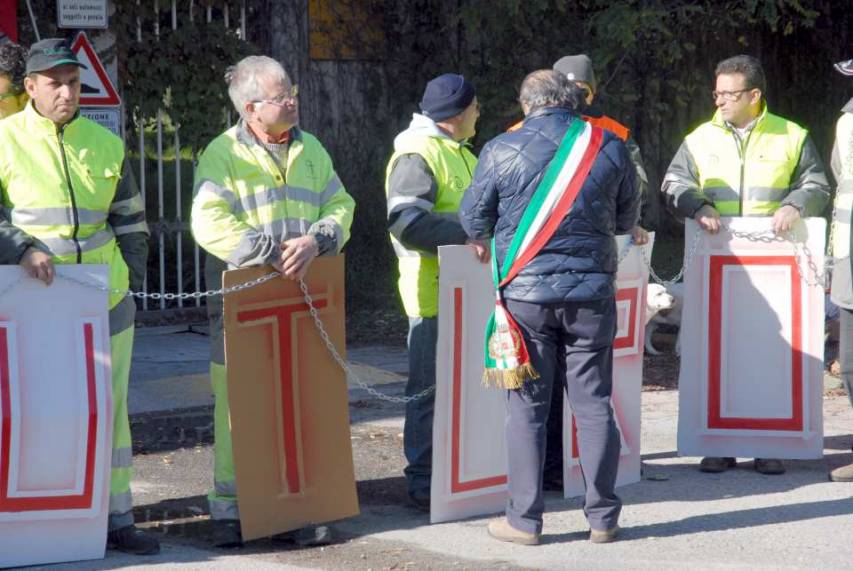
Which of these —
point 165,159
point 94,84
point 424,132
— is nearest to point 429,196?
point 424,132

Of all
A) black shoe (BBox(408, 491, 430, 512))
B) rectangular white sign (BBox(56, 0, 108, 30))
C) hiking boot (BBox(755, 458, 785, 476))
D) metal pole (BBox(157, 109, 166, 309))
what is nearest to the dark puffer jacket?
black shoe (BBox(408, 491, 430, 512))

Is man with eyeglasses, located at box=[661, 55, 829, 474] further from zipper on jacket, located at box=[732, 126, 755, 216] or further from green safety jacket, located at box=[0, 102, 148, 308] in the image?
green safety jacket, located at box=[0, 102, 148, 308]

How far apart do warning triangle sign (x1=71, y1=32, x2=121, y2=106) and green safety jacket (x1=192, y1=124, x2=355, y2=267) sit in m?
4.27

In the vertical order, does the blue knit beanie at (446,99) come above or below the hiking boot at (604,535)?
above

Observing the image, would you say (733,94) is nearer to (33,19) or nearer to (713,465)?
(713,465)

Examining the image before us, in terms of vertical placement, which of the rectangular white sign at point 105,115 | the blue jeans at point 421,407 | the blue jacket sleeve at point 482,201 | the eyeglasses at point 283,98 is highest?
the rectangular white sign at point 105,115

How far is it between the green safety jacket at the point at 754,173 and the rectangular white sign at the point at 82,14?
4.71m

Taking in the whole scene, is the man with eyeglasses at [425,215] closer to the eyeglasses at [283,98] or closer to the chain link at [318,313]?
the chain link at [318,313]

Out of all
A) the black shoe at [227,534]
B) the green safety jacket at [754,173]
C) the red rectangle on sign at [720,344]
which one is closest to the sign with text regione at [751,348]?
the red rectangle on sign at [720,344]

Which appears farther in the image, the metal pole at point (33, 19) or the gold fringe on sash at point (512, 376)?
the metal pole at point (33, 19)

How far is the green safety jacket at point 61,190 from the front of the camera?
5148mm

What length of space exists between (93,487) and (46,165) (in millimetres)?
1176

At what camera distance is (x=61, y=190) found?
5199mm

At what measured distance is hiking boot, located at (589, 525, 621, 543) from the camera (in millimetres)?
5535
